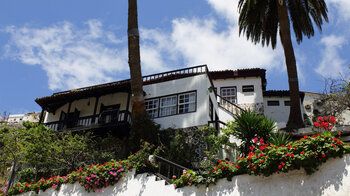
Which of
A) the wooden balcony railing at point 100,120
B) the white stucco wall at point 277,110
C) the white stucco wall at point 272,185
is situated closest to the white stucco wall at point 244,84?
the white stucco wall at point 277,110

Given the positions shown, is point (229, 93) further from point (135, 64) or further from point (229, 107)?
point (135, 64)

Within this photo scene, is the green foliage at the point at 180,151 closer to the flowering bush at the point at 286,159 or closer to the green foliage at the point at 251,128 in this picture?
the green foliage at the point at 251,128

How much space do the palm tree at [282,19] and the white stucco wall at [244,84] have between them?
4502 mm

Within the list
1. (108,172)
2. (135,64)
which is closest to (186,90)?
(135,64)

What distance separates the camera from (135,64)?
18.8m

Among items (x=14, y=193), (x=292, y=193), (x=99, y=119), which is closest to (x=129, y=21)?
(x=99, y=119)

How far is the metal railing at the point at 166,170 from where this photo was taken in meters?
13.1

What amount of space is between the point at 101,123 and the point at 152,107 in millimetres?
3130

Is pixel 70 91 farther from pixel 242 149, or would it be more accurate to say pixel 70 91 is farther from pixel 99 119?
pixel 242 149

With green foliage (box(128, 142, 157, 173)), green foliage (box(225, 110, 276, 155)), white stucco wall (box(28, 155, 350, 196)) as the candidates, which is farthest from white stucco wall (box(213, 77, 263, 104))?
white stucco wall (box(28, 155, 350, 196))

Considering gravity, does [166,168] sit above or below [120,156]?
below

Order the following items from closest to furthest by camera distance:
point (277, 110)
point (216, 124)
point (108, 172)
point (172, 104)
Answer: point (108, 172), point (216, 124), point (172, 104), point (277, 110)

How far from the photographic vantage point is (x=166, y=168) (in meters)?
14.2

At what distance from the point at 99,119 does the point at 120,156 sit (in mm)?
2842
